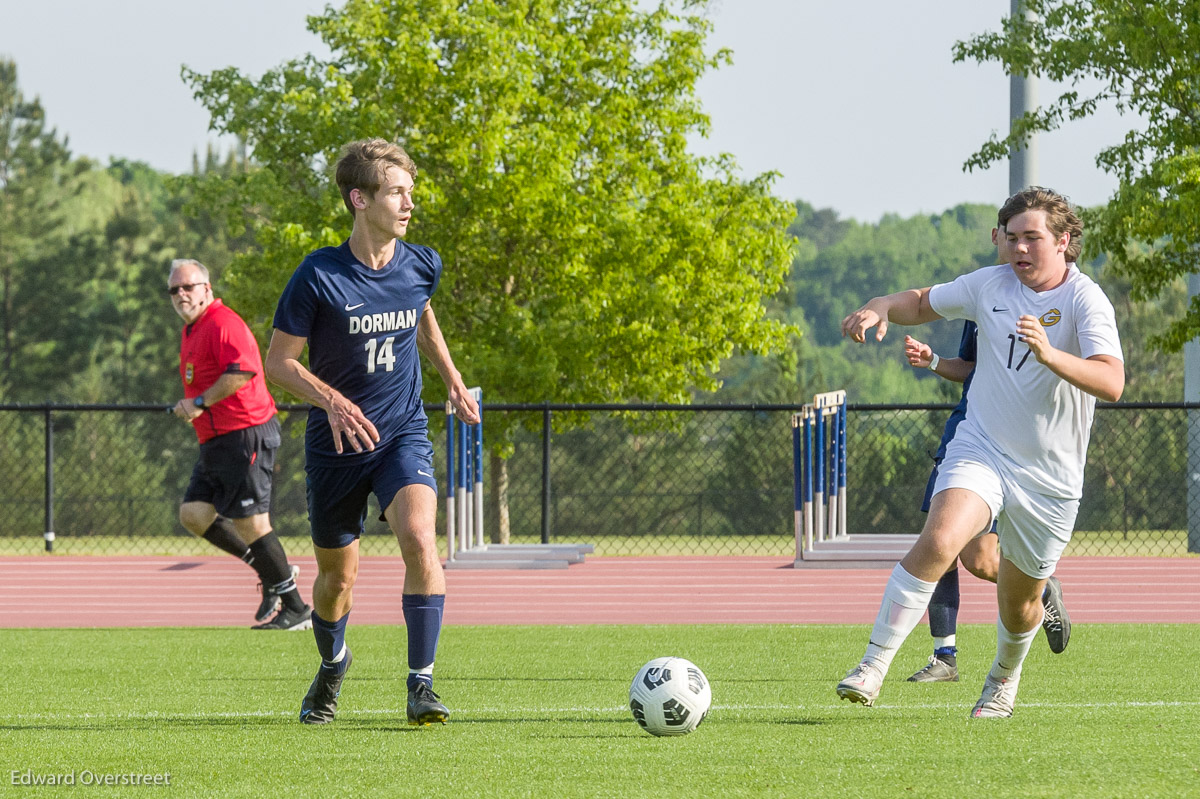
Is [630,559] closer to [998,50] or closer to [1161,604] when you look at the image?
[1161,604]

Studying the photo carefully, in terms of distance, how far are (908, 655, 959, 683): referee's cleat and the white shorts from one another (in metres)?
1.61

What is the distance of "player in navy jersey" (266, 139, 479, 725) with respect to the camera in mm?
5508

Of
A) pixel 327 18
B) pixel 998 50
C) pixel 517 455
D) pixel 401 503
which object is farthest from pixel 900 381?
pixel 401 503

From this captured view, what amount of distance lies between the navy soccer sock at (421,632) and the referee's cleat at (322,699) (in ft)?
1.29

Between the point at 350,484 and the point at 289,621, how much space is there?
414 cm

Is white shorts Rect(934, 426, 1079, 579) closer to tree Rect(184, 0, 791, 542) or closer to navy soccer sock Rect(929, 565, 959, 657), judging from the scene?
navy soccer sock Rect(929, 565, 959, 657)

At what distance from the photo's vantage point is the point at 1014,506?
515cm

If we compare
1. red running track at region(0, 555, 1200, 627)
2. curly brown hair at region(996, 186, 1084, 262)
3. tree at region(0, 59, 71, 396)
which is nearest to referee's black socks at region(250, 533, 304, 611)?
red running track at region(0, 555, 1200, 627)

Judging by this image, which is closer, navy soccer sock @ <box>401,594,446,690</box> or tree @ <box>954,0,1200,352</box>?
navy soccer sock @ <box>401,594,446,690</box>

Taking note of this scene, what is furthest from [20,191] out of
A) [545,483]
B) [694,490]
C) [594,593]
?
[594,593]

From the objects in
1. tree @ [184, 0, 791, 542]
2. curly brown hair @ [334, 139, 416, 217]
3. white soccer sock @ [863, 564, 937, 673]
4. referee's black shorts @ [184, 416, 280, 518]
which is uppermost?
tree @ [184, 0, 791, 542]

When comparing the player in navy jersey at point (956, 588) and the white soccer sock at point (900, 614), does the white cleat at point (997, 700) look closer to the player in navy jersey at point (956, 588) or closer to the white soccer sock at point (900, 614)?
the white soccer sock at point (900, 614)

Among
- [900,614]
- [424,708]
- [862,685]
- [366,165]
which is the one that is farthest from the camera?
[366,165]

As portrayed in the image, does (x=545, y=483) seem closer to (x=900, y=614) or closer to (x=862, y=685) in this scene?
(x=900, y=614)
